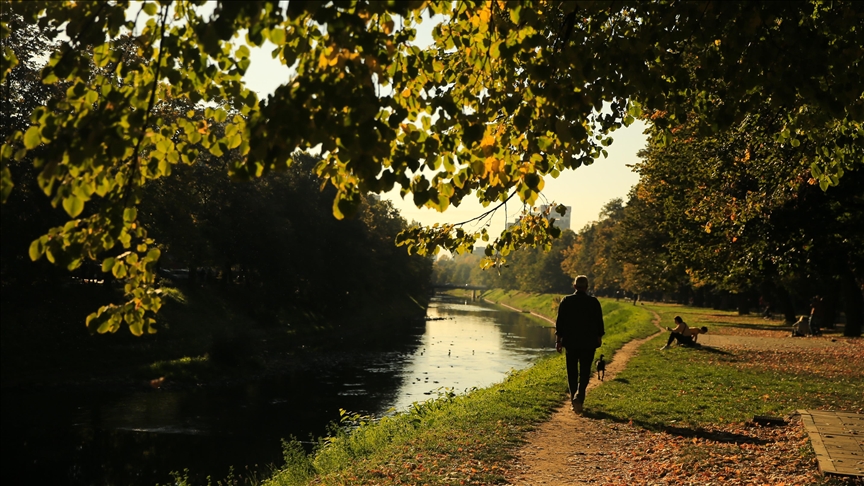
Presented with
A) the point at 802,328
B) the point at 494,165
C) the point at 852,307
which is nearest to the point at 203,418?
the point at 494,165

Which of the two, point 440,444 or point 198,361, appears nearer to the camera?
point 440,444

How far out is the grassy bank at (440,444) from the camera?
8.51 metres

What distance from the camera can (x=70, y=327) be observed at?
29.9m

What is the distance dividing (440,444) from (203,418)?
13818mm

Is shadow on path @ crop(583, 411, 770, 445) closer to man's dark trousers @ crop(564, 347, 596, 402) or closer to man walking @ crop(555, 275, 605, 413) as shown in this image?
man's dark trousers @ crop(564, 347, 596, 402)

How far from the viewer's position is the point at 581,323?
11617 mm

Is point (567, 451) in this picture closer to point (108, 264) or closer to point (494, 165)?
point (494, 165)

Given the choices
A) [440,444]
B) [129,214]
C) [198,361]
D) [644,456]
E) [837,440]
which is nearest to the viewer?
[129,214]

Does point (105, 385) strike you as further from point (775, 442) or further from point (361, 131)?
point (361, 131)

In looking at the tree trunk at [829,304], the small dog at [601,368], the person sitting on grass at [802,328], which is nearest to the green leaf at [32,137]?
the small dog at [601,368]

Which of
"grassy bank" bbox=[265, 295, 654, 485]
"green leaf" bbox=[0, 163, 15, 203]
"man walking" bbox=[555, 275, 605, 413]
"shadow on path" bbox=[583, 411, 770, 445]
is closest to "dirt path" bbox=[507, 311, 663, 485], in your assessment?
"grassy bank" bbox=[265, 295, 654, 485]

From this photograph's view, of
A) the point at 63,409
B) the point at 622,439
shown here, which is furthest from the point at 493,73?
the point at 63,409

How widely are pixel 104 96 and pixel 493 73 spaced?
2.99 m

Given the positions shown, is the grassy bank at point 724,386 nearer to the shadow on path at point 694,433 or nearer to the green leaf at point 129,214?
the shadow on path at point 694,433
